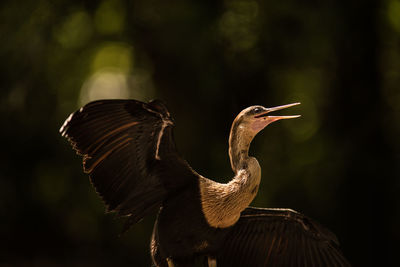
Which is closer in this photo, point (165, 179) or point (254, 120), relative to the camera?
point (254, 120)

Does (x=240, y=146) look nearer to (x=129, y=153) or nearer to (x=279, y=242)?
(x=129, y=153)

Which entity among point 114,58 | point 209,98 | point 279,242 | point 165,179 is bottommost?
point 279,242

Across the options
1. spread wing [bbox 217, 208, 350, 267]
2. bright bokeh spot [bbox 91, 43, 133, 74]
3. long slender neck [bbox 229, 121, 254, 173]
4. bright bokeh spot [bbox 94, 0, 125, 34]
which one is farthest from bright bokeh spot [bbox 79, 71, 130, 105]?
long slender neck [bbox 229, 121, 254, 173]

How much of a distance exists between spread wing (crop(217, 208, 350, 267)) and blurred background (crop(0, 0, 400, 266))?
13.0 feet

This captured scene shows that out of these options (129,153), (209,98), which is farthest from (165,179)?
(209,98)

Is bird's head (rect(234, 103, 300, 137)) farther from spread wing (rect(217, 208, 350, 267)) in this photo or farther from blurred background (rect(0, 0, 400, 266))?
blurred background (rect(0, 0, 400, 266))

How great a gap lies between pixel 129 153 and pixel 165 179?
Result: 0.95 feet

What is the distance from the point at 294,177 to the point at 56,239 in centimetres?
385

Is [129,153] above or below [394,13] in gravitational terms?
below

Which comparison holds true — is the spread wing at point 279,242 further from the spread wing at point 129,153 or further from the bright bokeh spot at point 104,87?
the bright bokeh spot at point 104,87

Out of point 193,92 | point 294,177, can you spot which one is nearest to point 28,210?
point 193,92

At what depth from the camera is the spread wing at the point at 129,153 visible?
3.21 metres

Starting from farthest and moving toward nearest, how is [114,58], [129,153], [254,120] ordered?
[114,58] → [129,153] → [254,120]

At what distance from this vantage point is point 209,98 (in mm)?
8242
